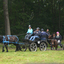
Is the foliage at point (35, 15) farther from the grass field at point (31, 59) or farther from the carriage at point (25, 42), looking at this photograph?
the grass field at point (31, 59)

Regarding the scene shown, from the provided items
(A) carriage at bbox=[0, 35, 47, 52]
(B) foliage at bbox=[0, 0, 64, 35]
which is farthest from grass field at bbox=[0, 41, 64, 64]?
(B) foliage at bbox=[0, 0, 64, 35]

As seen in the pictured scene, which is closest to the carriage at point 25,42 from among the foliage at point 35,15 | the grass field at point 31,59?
the grass field at point 31,59

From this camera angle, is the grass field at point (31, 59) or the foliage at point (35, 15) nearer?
the grass field at point (31, 59)

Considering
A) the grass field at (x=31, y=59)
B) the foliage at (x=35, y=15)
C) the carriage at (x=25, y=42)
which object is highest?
the foliage at (x=35, y=15)

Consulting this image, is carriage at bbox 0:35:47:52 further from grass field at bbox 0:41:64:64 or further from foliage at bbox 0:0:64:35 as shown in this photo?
foliage at bbox 0:0:64:35

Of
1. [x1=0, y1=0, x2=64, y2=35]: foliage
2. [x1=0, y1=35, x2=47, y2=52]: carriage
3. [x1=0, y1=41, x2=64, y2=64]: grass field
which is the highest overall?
[x1=0, y1=0, x2=64, y2=35]: foliage

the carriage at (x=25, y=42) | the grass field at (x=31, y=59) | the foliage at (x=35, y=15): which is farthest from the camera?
the foliage at (x=35, y=15)

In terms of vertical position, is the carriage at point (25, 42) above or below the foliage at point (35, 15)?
below

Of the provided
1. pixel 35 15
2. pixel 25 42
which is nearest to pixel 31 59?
pixel 25 42

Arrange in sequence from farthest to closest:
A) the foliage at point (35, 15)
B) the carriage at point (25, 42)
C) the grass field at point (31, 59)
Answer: the foliage at point (35, 15), the carriage at point (25, 42), the grass field at point (31, 59)

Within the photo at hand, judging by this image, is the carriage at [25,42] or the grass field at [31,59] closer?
the grass field at [31,59]

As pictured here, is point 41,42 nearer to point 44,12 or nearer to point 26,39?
point 26,39

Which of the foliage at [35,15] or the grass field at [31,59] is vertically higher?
the foliage at [35,15]

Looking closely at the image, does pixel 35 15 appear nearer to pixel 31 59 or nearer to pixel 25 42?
pixel 25 42
